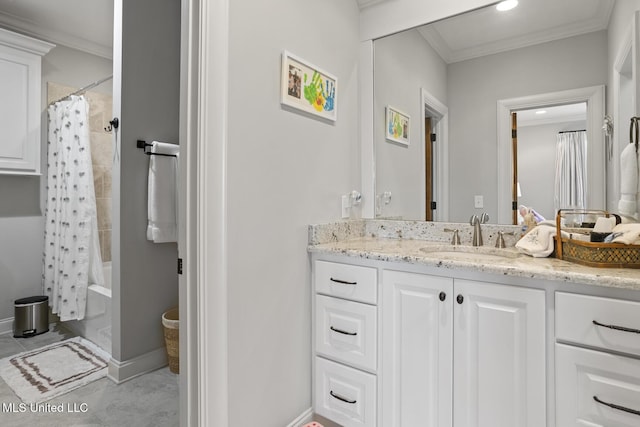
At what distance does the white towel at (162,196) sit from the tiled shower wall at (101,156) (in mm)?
1433

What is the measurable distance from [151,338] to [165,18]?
2.23 m

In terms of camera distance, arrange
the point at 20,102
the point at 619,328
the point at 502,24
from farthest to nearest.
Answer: the point at 20,102
the point at 502,24
the point at 619,328

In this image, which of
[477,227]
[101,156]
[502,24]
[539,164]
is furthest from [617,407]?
[101,156]

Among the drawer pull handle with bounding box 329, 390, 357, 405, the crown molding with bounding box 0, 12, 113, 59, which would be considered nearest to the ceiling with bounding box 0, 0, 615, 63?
the crown molding with bounding box 0, 12, 113, 59

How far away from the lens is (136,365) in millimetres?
2207

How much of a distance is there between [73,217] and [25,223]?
0.80 metres

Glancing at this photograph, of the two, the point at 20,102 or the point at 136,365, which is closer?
the point at 136,365

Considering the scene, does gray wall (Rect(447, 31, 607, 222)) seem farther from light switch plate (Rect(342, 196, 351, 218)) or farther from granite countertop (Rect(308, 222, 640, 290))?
light switch plate (Rect(342, 196, 351, 218))

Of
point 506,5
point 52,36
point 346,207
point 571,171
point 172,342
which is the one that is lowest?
point 172,342

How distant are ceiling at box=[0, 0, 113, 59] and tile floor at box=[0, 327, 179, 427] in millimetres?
2838

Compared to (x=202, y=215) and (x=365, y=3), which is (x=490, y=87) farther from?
(x=202, y=215)

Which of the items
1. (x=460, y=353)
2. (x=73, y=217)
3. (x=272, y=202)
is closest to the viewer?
(x=460, y=353)

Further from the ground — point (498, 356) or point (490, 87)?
point (490, 87)

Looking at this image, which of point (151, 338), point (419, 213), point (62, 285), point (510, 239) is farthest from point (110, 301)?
point (510, 239)
